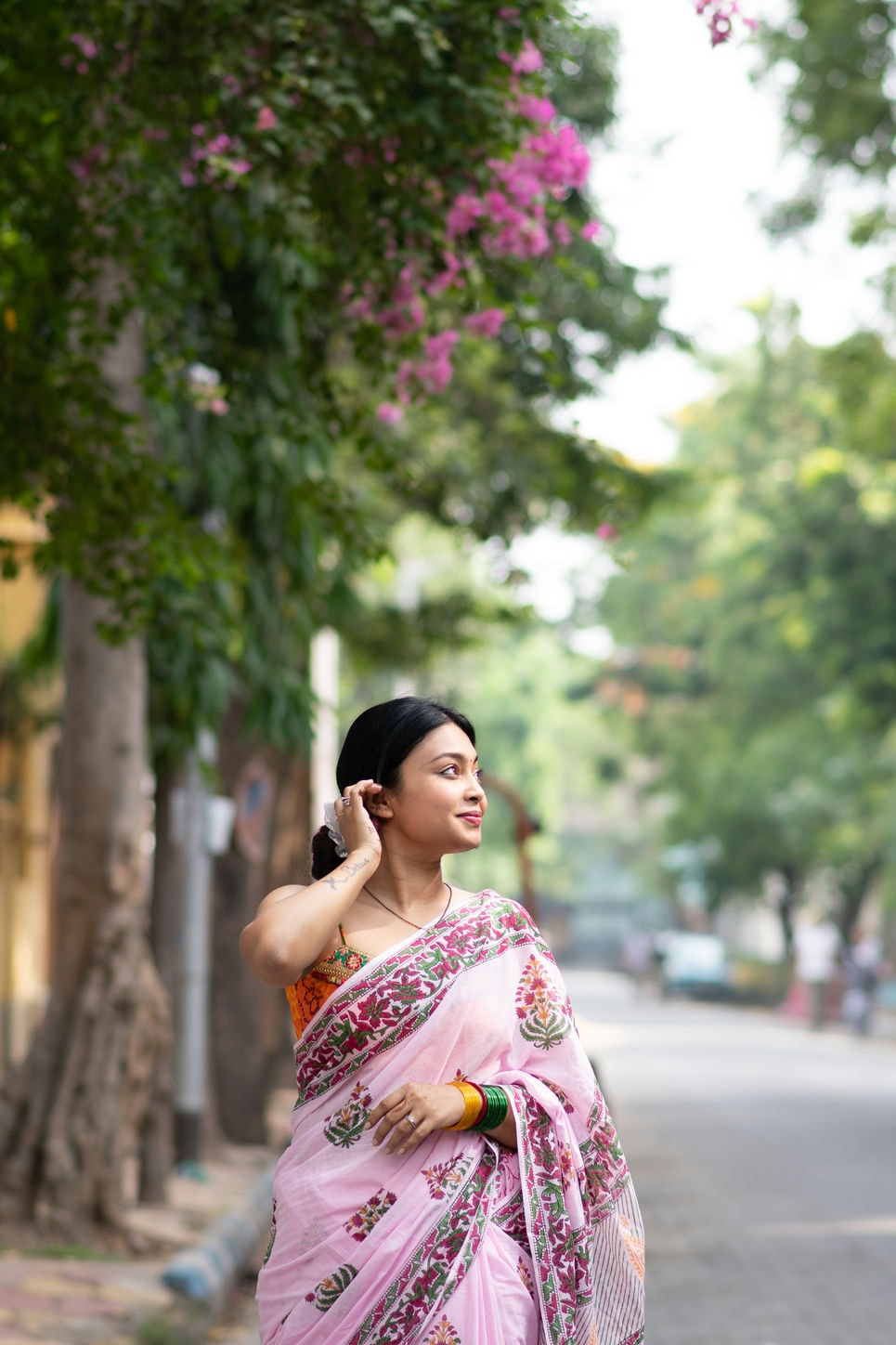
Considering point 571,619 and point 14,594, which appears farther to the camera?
point 571,619

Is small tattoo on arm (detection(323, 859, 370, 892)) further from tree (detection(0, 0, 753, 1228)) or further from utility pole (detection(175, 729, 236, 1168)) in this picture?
utility pole (detection(175, 729, 236, 1168))

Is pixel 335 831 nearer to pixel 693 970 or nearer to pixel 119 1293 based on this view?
pixel 119 1293

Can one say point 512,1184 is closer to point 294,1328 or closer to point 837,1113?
point 294,1328

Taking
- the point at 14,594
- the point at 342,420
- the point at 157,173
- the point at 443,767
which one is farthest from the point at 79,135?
the point at 14,594

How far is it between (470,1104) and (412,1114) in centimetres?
12

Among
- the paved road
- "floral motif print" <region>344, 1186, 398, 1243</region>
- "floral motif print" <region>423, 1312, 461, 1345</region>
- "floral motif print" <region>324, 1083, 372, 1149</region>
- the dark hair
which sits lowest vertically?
the paved road

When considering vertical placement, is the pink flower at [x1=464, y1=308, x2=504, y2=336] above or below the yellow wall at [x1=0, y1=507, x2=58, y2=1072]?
above

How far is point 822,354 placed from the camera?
1933 cm

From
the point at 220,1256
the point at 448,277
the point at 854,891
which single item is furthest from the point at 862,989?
the point at 448,277

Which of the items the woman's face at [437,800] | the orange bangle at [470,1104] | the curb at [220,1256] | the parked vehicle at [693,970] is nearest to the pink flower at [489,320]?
the curb at [220,1256]

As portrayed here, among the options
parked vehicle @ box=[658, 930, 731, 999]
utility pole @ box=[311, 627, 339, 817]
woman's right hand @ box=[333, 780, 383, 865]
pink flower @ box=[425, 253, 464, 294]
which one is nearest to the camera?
woman's right hand @ box=[333, 780, 383, 865]

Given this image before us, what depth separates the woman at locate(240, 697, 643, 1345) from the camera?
3.36 metres

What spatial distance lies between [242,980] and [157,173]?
8.30 meters

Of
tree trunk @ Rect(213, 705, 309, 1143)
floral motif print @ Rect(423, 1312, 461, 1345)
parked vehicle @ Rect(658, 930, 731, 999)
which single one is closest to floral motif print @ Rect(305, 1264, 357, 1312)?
floral motif print @ Rect(423, 1312, 461, 1345)
